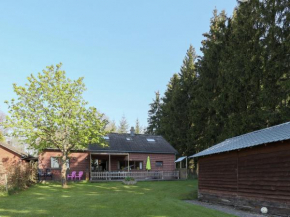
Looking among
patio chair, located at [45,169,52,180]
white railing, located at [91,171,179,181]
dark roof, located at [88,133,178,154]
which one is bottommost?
white railing, located at [91,171,179,181]

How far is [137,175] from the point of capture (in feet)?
80.4

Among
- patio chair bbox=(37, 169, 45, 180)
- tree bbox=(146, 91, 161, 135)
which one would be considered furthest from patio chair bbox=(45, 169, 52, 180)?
tree bbox=(146, 91, 161, 135)

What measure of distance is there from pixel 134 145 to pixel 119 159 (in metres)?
2.31

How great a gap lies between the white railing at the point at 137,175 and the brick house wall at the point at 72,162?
124cm

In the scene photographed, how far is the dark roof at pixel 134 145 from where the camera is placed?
85.4 ft

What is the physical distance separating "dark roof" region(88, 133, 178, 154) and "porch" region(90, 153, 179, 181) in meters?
0.68

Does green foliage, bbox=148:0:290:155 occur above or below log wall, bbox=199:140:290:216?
above

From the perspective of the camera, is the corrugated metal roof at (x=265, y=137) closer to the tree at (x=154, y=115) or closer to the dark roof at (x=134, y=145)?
the dark roof at (x=134, y=145)

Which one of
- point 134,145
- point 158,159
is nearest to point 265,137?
point 158,159

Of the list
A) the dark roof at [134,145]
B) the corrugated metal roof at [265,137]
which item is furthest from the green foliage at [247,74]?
the corrugated metal roof at [265,137]

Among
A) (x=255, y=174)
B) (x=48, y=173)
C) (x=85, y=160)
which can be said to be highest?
(x=255, y=174)

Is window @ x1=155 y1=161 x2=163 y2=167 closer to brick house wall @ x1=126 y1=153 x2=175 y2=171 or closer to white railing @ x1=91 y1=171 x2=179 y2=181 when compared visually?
brick house wall @ x1=126 y1=153 x2=175 y2=171

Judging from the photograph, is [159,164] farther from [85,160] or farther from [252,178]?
[252,178]

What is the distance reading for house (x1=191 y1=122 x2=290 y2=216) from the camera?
9.64m
